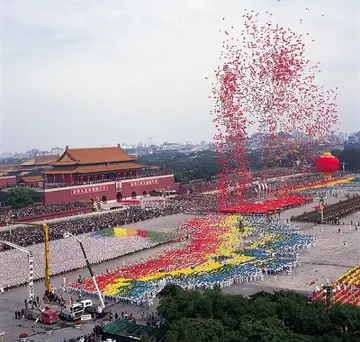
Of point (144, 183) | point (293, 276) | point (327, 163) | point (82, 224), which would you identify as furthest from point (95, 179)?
point (293, 276)

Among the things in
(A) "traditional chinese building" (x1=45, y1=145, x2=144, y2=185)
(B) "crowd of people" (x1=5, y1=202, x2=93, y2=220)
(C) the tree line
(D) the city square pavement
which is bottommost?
(D) the city square pavement

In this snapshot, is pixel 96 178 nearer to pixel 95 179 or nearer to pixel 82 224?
pixel 95 179

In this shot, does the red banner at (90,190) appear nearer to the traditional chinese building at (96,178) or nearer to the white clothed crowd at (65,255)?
the traditional chinese building at (96,178)

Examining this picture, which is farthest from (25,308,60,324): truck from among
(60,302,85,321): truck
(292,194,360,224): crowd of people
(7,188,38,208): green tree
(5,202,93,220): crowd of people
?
(7,188,38,208): green tree

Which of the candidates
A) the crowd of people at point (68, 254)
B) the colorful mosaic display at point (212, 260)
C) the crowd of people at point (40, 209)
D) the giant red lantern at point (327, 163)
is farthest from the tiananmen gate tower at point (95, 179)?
the colorful mosaic display at point (212, 260)

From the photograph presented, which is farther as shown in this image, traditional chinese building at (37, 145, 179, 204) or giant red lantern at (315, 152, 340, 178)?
A: giant red lantern at (315, 152, 340, 178)

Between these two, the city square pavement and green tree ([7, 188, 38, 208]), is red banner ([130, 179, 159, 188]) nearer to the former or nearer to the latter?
green tree ([7, 188, 38, 208])
